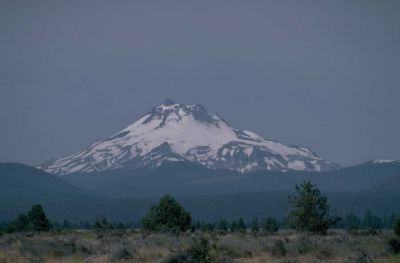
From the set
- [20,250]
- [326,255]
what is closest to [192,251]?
[326,255]

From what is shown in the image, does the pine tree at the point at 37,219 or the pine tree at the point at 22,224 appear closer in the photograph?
the pine tree at the point at 37,219

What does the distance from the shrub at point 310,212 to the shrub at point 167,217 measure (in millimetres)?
12401

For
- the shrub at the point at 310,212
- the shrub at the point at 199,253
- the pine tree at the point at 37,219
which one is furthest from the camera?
the pine tree at the point at 37,219

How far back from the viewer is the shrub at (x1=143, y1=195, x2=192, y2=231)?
60781 millimetres

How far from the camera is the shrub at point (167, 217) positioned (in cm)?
6078

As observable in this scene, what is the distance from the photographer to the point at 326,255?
89.4ft

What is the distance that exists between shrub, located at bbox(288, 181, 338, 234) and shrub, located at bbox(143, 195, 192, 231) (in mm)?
12401

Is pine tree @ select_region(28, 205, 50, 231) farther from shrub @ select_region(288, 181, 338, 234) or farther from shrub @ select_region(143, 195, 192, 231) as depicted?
shrub @ select_region(288, 181, 338, 234)

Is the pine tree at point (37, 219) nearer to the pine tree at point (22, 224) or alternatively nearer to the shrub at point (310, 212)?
the pine tree at point (22, 224)

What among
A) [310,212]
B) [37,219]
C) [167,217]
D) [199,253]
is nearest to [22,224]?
[37,219]

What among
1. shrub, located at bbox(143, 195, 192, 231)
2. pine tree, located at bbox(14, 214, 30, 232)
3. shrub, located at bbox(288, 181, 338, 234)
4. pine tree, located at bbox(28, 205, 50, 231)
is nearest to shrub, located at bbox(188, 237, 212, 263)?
shrub, located at bbox(288, 181, 338, 234)

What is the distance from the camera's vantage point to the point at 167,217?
61281mm

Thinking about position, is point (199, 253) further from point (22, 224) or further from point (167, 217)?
point (22, 224)

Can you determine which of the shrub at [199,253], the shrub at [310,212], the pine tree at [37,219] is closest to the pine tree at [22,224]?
the pine tree at [37,219]
